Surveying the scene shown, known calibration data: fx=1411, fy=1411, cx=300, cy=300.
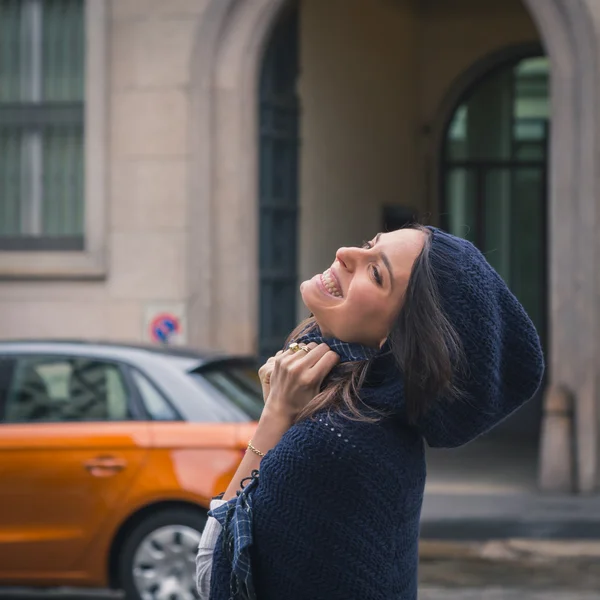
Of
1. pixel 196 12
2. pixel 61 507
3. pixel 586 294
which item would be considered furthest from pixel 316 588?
pixel 196 12

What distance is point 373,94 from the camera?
14.6 meters

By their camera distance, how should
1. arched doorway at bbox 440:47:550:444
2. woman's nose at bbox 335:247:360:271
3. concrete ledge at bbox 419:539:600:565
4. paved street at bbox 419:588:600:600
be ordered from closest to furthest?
woman's nose at bbox 335:247:360:271, paved street at bbox 419:588:600:600, concrete ledge at bbox 419:539:600:565, arched doorway at bbox 440:47:550:444

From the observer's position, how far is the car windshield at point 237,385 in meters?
7.07

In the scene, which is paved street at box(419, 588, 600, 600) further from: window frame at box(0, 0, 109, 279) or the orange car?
window frame at box(0, 0, 109, 279)

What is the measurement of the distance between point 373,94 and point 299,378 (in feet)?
41.5

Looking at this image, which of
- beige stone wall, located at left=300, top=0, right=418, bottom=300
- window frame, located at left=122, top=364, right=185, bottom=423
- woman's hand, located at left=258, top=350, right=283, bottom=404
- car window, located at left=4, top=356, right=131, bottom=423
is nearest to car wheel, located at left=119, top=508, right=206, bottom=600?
window frame, located at left=122, top=364, right=185, bottom=423

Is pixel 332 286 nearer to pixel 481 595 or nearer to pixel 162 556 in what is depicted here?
pixel 162 556

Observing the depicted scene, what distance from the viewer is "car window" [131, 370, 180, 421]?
7.06 meters

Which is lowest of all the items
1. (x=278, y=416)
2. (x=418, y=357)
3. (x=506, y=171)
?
(x=278, y=416)

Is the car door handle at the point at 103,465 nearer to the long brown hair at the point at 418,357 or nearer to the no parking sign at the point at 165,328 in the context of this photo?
the long brown hair at the point at 418,357

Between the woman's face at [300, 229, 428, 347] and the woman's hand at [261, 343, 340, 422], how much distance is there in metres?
0.04

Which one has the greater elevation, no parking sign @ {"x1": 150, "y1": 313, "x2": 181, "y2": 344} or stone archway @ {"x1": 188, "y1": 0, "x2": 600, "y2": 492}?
stone archway @ {"x1": 188, "y1": 0, "x2": 600, "y2": 492}

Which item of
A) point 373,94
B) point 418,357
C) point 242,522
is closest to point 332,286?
point 418,357

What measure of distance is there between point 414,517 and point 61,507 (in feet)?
16.2
